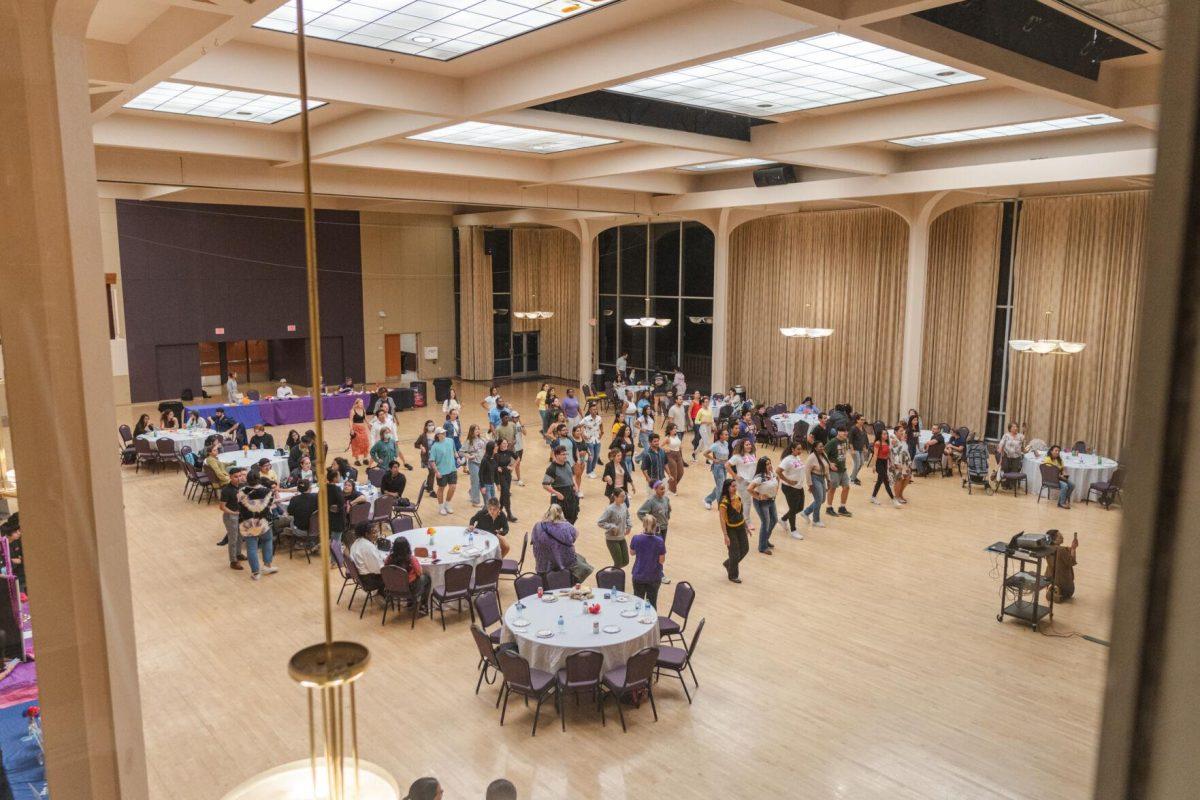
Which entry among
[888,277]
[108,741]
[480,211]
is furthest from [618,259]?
[108,741]

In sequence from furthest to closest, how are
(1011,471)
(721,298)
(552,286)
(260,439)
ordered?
1. (552,286)
2. (721,298)
3. (260,439)
4. (1011,471)

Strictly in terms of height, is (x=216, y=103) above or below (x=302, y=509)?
above

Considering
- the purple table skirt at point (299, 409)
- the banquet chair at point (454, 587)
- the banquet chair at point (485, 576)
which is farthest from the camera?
the purple table skirt at point (299, 409)

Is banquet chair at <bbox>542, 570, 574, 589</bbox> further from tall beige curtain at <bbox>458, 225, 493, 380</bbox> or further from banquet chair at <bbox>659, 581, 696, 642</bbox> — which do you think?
tall beige curtain at <bbox>458, 225, 493, 380</bbox>

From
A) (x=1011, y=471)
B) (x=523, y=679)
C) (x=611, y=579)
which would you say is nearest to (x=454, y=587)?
(x=611, y=579)

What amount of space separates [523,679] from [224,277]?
21268mm

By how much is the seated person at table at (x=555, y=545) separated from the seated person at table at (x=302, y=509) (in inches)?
147

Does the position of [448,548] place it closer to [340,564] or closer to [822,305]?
[340,564]

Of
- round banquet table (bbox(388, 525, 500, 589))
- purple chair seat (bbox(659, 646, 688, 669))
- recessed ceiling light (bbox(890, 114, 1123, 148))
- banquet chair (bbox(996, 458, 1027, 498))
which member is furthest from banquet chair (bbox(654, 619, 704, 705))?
banquet chair (bbox(996, 458, 1027, 498))

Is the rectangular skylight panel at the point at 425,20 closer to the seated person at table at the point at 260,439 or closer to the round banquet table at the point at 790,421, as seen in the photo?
the seated person at table at the point at 260,439

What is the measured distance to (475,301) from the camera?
30109 mm

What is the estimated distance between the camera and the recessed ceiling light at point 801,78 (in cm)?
852

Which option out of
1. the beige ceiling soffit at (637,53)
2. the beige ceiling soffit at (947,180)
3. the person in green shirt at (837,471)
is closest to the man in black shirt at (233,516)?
the beige ceiling soffit at (637,53)

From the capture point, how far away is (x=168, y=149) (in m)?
12.6
